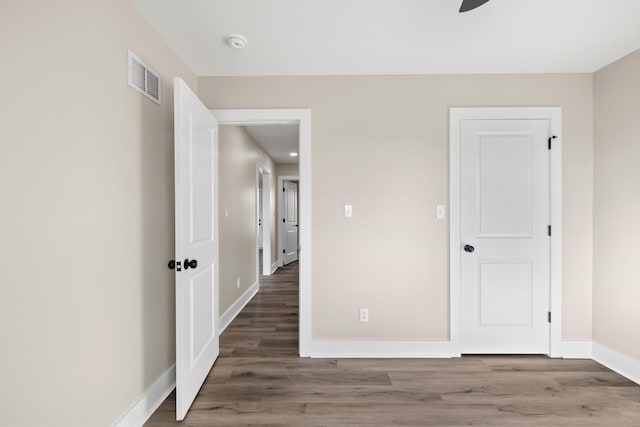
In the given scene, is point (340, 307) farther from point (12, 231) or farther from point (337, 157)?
point (12, 231)

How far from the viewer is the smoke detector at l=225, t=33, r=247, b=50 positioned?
1984mm

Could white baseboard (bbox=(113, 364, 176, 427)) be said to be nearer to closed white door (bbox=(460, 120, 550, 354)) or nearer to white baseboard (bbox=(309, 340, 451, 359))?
white baseboard (bbox=(309, 340, 451, 359))

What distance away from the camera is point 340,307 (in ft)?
8.34

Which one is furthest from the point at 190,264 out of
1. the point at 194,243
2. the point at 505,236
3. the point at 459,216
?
the point at 505,236

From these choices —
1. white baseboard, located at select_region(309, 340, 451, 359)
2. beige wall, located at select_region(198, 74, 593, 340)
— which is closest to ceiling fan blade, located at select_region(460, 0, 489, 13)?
beige wall, located at select_region(198, 74, 593, 340)

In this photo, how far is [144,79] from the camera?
5.85ft

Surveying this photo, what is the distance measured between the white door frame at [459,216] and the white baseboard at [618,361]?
0.28m

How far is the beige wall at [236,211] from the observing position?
129 inches

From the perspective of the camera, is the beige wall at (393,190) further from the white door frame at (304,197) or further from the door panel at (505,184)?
the door panel at (505,184)

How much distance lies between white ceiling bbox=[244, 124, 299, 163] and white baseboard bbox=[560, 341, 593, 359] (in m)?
3.58

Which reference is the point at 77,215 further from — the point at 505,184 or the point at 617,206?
the point at 617,206

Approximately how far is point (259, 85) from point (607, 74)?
285 cm

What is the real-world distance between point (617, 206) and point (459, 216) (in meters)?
1.16

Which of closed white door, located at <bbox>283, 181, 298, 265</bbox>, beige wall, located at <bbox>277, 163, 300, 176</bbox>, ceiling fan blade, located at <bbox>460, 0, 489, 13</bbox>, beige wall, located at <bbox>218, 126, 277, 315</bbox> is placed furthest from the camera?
closed white door, located at <bbox>283, 181, 298, 265</bbox>
